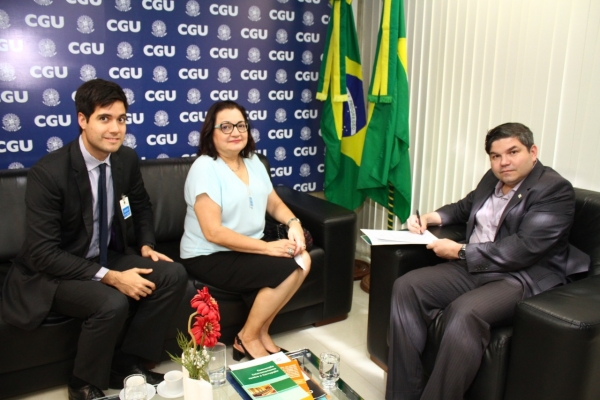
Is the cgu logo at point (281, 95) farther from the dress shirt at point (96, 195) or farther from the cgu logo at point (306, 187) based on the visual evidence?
the dress shirt at point (96, 195)

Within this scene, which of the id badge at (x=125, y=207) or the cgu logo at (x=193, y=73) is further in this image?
the cgu logo at (x=193, y=73)

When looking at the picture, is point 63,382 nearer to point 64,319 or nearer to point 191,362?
point 64,319

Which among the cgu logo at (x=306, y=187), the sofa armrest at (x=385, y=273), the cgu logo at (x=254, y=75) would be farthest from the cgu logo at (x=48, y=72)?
the sofa armrest at (x=385, y=273)

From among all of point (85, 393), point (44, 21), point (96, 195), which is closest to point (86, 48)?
point (44, 21)

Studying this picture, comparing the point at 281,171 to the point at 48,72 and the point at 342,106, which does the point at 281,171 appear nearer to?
the point at 342,106

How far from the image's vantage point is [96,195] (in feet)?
7.11

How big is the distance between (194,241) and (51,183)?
0.70 meters

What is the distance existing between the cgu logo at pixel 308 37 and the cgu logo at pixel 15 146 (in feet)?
5.76

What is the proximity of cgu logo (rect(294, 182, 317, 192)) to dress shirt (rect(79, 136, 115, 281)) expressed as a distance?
1.55 m

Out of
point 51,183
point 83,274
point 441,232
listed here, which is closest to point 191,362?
point 83,274

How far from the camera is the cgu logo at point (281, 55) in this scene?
326cm

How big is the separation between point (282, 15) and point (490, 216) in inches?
74.6

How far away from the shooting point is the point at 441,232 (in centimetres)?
241

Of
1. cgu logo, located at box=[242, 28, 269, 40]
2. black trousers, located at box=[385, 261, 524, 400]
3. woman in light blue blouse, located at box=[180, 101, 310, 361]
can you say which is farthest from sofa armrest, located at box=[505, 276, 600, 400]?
cgu logo, located at box=[242, 28, 269, 40]
